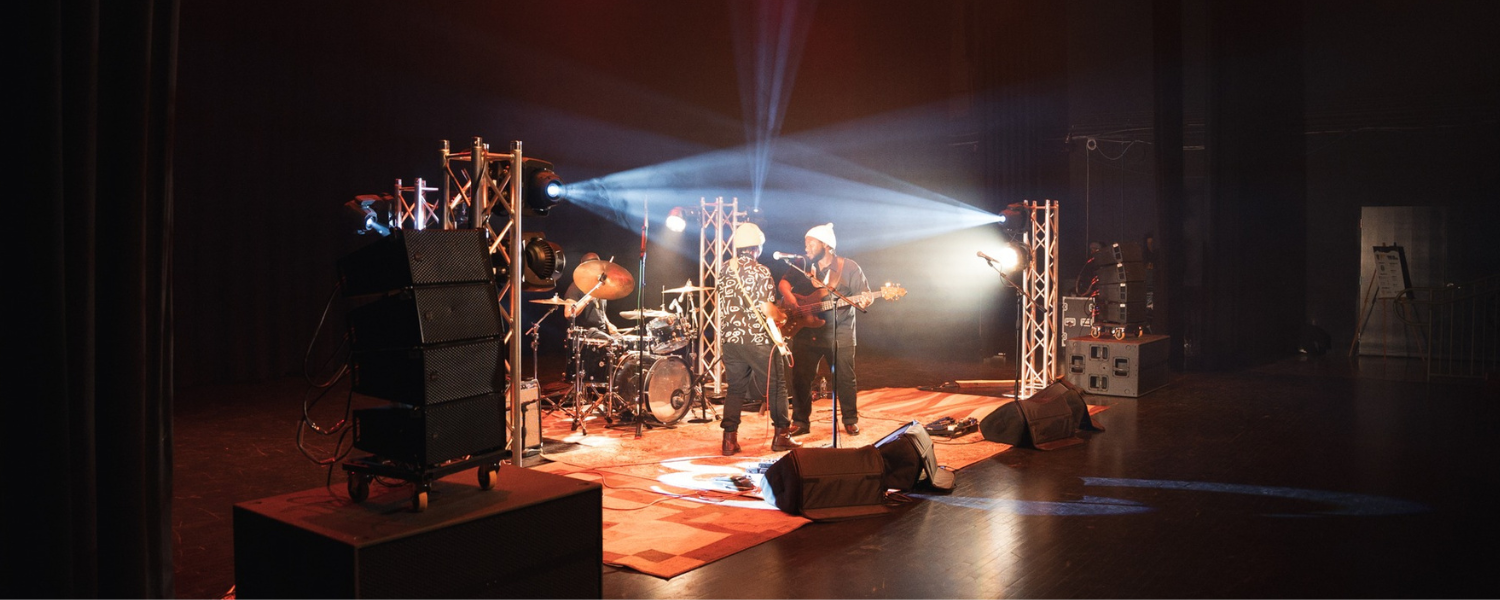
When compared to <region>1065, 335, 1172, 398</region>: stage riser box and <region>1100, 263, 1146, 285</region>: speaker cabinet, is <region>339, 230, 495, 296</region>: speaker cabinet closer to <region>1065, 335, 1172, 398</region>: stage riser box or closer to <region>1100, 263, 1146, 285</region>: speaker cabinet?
<region>1065, 335, 1172, 398</region>: stage riser box

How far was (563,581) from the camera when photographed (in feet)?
10.7

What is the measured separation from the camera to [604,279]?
759 centimetres

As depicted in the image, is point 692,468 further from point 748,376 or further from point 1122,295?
point 1122,295

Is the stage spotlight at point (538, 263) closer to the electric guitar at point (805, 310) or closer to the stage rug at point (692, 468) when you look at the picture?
the stage rug at point (692, 468)

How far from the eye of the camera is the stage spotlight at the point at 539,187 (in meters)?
5.95

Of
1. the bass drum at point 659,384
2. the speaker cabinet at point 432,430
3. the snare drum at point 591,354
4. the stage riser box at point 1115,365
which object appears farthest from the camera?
the stage riser box at point 1115,365

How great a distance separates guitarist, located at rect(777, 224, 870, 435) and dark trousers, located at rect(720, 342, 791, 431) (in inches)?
13.8

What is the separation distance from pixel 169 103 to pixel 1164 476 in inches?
226

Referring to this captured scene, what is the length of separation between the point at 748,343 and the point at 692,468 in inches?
36.0

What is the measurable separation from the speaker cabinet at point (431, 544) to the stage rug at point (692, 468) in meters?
0.94

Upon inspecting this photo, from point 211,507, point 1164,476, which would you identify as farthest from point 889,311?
point 211,507

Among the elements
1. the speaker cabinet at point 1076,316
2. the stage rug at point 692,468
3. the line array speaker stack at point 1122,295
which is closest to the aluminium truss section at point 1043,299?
the line array speaker stack at point 1122,295

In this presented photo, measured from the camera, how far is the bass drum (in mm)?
7602

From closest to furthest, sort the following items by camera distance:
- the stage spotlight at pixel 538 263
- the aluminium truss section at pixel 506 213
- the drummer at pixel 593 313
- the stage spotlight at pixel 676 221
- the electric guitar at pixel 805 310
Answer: the aluminium truss section at pixel 506 213 < the stage spotlight at pixel 538 263 < the electric guitar at pixel 805 310 < the drummer at pixel 593 313 < the stage spotlight at pixel 676 221
